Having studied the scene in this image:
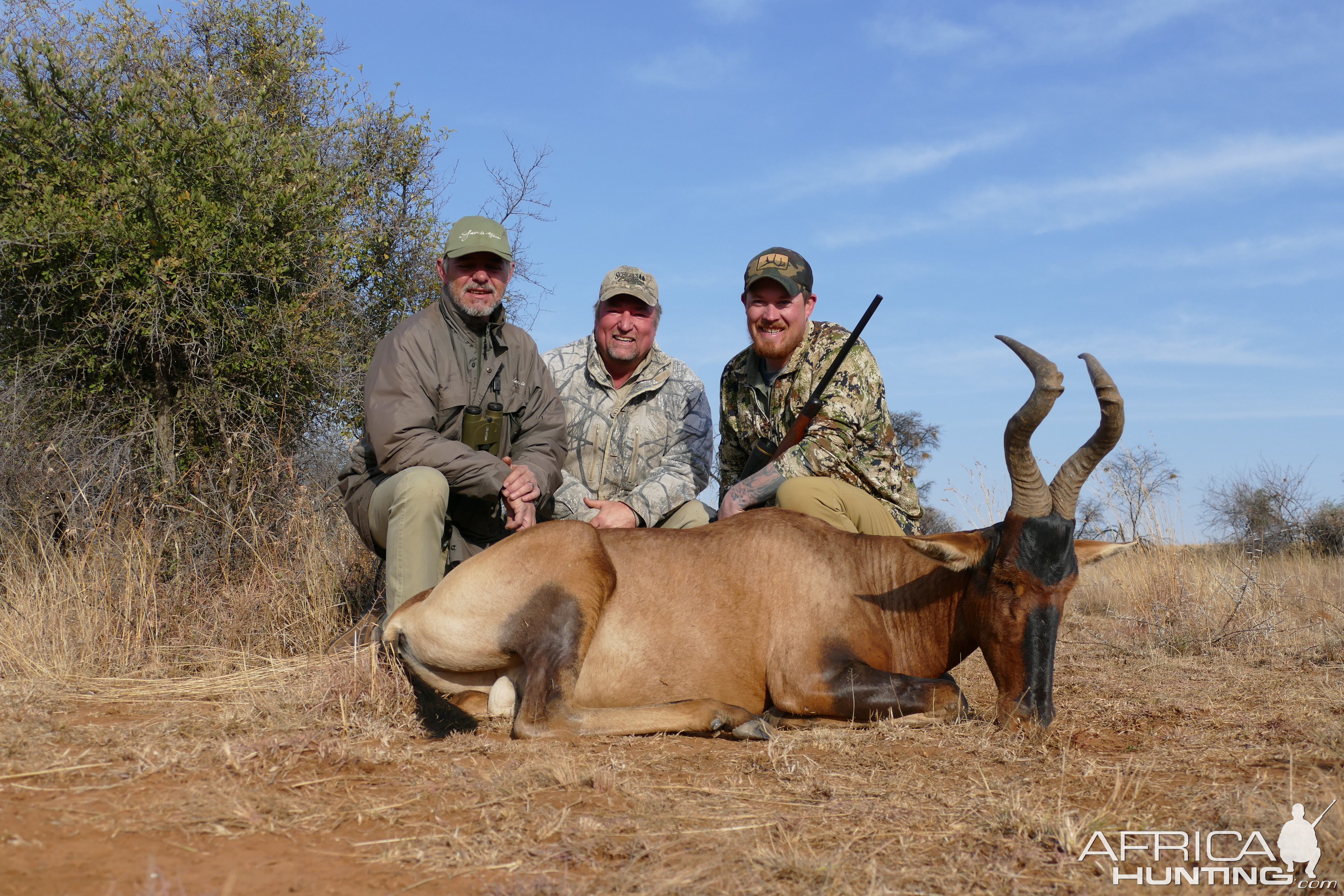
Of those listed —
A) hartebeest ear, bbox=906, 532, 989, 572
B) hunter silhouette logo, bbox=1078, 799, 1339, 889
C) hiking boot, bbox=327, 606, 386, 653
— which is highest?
hartebeest ear, bbox=906, 532, 989, 572

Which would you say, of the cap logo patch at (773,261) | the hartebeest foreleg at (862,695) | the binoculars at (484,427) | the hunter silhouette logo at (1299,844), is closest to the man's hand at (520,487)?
the binoculars at (484,427)

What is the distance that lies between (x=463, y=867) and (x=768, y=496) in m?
4.40

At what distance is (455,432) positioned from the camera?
6727 millimetres

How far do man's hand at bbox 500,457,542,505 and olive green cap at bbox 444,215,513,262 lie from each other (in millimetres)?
1472

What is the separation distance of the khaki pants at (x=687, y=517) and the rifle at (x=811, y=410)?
1.33ft

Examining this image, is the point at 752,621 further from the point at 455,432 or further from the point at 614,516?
the point at 455,432

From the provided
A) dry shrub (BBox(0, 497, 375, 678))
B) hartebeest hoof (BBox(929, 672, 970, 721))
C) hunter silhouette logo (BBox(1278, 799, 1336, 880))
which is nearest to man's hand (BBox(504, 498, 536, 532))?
dry shrub (BBox(0, 497, 375, 678))

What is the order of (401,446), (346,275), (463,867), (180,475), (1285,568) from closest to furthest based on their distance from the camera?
(463,867) < (401,446) < (180,475) < (1285,568) < (346,275)

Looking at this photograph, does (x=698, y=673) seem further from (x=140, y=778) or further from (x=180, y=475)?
(x=180, y=475)

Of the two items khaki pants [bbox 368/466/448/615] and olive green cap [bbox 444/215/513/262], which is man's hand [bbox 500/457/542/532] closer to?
khaki pants [bbox 368/466/448/615]

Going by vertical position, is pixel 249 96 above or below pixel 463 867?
above

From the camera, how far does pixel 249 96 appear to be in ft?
48.3

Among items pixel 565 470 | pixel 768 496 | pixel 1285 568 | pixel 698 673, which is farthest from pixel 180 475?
pixel 1285 568

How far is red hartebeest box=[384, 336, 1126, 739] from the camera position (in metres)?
5.01
